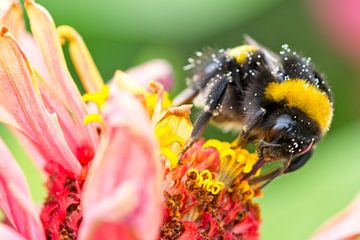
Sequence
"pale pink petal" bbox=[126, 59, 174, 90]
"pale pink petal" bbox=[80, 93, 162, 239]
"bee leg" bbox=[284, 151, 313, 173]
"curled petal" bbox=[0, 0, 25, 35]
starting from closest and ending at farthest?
"pale pink petal" bbox=[80, 93, 162, 239] < "curled petal" bbox=[0, 0, 25, 35] < "bee leg" bbox=[284, 151, 313, 173] < "pale pink petal" bbox=[126, 59, 174, 90]

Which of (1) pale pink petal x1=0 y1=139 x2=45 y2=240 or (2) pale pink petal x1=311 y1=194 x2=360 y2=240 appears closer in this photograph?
(1) pale pink petal x1=0 y1=139 x2=45 y2=240

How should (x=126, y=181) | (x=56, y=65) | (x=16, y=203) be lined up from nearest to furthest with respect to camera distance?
(x=126, y=181), (x=16, y=203), (x=56, y=65)

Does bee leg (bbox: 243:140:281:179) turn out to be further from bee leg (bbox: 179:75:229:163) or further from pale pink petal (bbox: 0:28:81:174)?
pale pink petal (bbox: 0:28:81:174)

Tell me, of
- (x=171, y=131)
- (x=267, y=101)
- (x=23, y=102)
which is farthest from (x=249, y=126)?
(x=23, y=102)

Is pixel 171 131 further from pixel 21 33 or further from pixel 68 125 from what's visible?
pixel 21 33

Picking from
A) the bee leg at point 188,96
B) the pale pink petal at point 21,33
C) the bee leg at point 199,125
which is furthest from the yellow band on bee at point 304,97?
the pale pink petal at point 21,33

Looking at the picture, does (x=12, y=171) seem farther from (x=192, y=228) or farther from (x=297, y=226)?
(x=297, y=226)

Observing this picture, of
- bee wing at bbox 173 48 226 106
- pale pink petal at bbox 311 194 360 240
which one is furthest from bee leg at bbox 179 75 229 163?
pale pink petal at bbox 311 194 360 240
